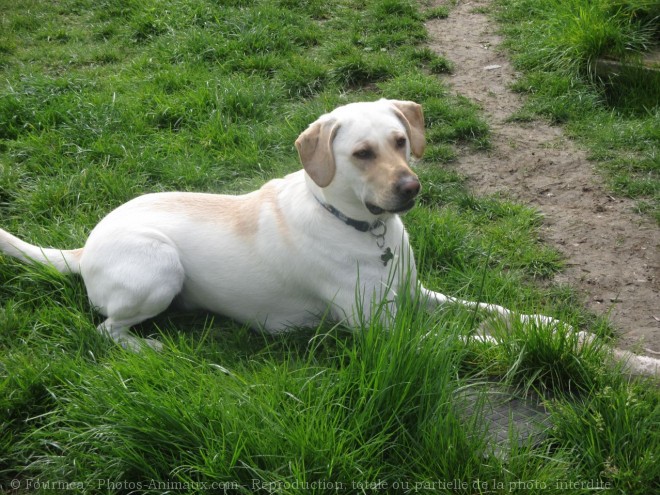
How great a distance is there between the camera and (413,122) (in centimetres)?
338

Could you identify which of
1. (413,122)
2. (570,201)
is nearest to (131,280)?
(413,122)

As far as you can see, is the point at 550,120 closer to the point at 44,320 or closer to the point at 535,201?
→ the point at 535,201

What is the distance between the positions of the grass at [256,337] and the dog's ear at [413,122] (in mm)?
437

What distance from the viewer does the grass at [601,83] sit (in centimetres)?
501

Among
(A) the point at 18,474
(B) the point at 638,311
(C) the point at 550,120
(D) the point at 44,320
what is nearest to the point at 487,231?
(B) the point at 638,311

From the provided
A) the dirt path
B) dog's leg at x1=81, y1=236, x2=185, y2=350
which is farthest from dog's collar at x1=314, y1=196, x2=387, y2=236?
the dirt path

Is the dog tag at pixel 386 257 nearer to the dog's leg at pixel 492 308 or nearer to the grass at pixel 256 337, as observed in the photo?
the dog's leg at pixel 492 308

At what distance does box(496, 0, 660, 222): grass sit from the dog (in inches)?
91.0

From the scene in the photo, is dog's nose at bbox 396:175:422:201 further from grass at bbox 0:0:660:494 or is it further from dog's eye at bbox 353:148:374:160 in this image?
grass at bbox 0:0:660:494

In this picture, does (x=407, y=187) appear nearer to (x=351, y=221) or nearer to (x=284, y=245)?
(x=351, y=221)

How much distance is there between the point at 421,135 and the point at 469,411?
1.37 meters

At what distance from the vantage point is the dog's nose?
292cm

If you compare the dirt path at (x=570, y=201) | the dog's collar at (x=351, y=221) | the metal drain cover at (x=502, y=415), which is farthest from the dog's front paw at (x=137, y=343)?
the dirt path at (x=570, y=201)

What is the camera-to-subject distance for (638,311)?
3.59 meters
